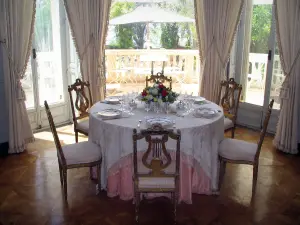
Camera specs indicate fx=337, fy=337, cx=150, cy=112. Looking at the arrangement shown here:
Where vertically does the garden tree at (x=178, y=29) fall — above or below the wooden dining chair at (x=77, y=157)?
above

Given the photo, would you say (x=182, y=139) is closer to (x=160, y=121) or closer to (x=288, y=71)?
(x=160, y=121)

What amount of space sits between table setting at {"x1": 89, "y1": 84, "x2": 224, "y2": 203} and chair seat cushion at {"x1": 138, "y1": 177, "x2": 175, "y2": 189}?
382mm

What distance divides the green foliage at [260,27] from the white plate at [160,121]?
9.82 feet

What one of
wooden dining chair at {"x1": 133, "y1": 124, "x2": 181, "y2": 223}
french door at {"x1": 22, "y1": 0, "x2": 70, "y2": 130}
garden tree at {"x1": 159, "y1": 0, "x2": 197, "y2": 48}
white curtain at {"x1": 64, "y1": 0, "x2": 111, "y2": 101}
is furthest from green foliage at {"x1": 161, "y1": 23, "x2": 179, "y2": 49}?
wooden dining chair at {"x1": 133, "y1": 124, "x2": 181, "y2": 223}

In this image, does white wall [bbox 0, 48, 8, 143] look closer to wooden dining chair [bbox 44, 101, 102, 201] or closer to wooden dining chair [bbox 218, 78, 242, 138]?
wooden dining chair [bbox 44, 101, 102, 201]

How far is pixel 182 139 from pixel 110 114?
2.79ft

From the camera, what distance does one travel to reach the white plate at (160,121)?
328 cm

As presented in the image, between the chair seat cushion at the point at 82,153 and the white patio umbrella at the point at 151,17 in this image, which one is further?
the white patio umbrella at the point at 151,17

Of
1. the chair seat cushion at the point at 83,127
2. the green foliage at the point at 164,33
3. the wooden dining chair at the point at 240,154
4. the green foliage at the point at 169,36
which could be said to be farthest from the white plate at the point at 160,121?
the green foliage at the point at 169,36

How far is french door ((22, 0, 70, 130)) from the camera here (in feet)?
17.8

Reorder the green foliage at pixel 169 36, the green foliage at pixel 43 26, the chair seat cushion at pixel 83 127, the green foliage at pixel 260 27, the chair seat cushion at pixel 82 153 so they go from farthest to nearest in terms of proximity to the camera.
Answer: the green foliage at pixel 169 36 → the green foliage at pixel 260 27 → the green foliage at pixel 43 26 → the chair seat cushion at pixel 83 127 → the chair seat cushion at pixel 82 153

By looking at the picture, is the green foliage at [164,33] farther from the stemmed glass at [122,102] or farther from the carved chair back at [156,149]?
the carved chair back at [156,149]

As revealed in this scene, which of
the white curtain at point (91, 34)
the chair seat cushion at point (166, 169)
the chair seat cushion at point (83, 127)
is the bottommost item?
the chair seat cushion at point (166, 169)

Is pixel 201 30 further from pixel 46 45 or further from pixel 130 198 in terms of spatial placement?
pixel 130 198
